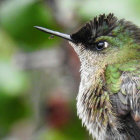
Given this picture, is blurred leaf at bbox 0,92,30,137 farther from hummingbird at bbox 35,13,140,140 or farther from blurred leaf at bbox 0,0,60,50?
hummingbird at bbox 35,13,140,140

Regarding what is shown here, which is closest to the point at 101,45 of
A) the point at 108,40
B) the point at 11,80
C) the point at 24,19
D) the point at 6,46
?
the point at 108,40

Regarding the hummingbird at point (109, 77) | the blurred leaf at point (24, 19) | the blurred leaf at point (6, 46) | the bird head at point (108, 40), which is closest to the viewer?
the hummingbird at point (109, 77)

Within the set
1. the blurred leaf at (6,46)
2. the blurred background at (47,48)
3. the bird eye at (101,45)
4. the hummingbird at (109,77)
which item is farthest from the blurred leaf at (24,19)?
the bird eye at (101,45)

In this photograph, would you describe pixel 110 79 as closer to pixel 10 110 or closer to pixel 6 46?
pixel 10 110

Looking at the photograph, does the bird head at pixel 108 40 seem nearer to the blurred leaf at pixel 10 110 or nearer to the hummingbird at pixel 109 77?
the hummingbird at pixel 109 77

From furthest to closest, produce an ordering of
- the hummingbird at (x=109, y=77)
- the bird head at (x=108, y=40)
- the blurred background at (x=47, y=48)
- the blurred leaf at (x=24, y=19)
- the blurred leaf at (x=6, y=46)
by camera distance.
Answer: the blurred leaf at (x=6, y=46) → the blurred leaf at (x=24, y=19) → the blurred background at (x=47, y=48) → the bird head at (x=108, y=40) → the hummingbird at (x=109, y=77)
